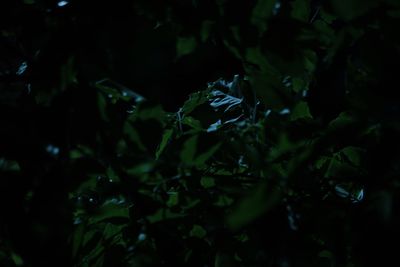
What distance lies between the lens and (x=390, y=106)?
54cm

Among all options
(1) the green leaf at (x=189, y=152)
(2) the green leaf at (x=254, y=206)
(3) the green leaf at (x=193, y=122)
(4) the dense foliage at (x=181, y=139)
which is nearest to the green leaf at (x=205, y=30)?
(4) the dense foliage at (x=181, y=139)

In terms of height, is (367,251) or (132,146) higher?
(132,146)

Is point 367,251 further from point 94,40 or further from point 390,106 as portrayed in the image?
point 94,40

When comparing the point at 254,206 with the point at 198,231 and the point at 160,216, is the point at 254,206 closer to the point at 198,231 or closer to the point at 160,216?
the point at 160,216

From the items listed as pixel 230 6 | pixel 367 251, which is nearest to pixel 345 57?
pixel 230 6

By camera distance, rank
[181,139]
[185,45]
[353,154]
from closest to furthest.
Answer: [185,45] → [181,139] → [353,154]

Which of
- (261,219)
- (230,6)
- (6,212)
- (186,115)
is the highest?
(230,6)

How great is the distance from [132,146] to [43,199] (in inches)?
5.3

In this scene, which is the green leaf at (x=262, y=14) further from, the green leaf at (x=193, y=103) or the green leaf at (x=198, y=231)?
the green leaf at (x=193, y=103)

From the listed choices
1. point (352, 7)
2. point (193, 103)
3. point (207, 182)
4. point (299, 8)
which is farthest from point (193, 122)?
point (352, 7)

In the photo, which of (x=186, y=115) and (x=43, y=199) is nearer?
(x=43, y=199)

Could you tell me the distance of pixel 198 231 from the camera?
0.82 meters

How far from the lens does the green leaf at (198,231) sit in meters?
0.82

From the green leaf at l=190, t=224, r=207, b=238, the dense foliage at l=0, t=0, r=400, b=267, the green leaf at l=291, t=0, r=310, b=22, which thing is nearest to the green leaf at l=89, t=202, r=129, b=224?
the dense foliage at l=0, t=0, r=400, b=267
